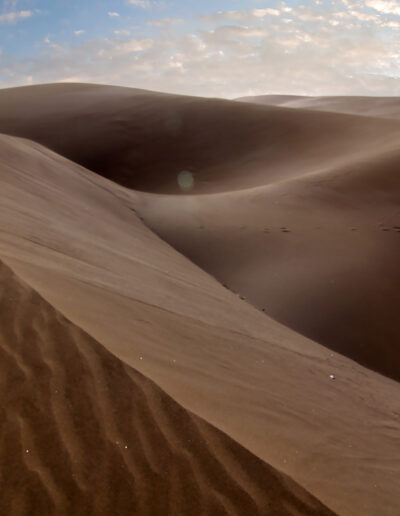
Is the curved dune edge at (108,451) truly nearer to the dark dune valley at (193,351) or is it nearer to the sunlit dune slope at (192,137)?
the dark dune valley at (193,351)

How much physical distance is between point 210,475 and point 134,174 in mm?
19446

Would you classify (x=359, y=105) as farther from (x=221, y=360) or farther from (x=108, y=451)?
(x=108, y=451)

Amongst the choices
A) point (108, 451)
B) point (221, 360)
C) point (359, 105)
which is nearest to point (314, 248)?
point (221, 360)

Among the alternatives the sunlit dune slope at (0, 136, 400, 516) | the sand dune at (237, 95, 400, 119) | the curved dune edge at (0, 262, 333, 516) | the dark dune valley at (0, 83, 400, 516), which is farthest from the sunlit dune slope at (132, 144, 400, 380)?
the sand dune at (237, 95, 400, 119)

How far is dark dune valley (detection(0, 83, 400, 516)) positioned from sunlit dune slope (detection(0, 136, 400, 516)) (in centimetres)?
2

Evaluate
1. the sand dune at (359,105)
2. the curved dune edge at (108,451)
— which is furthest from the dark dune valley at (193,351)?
the sand dune at (359,105)

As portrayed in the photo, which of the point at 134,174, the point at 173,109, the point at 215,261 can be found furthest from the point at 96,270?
the point at 173,109

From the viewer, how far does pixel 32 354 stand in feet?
8.27

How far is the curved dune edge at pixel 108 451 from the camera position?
1899 mm

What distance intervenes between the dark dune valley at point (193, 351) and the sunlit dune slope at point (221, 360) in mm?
16

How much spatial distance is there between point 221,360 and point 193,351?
21cm

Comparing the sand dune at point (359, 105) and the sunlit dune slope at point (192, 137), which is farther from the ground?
the sand dune at point (359, 105)

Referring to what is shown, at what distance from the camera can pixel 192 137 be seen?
77.3 feet

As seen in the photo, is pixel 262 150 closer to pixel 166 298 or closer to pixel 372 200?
pixel 372 200
